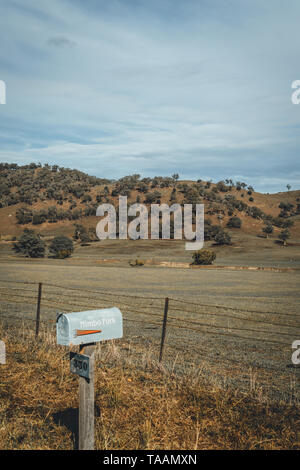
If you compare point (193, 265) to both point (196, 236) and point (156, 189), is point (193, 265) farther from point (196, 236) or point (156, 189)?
point (156, 189)

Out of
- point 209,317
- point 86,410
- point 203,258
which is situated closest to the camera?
point 86,410

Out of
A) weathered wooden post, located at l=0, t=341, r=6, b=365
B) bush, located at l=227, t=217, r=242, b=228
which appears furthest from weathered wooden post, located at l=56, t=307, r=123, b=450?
bush, located at l=227, t=217, r=242, b=228

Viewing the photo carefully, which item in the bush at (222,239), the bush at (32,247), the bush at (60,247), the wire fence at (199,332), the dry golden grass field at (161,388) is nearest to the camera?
the dry golden grass field at (161,388)

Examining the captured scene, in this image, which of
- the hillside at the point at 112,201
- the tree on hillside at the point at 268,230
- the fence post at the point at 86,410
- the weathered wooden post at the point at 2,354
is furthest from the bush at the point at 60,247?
the fence post at the point at 86,410

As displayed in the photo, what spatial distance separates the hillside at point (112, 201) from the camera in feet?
297

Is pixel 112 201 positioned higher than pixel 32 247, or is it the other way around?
pixel 112 201

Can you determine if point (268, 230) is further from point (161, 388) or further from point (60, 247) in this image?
point (161, 388)

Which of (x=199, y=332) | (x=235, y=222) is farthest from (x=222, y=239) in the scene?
(x=199, y=332)

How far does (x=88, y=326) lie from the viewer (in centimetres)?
398

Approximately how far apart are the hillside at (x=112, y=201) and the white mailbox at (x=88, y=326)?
2945 inches

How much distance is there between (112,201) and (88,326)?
10024cm

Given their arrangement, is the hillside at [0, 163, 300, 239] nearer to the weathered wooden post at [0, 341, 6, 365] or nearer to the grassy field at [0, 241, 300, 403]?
the grassy field at [0, 241, 300, 403]

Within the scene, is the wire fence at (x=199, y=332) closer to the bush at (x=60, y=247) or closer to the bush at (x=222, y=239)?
the bush at (x=60, y=247)

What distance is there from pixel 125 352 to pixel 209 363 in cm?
215
